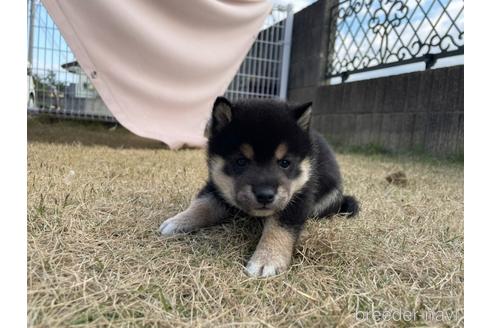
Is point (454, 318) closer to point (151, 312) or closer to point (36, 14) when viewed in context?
point (151, 312)

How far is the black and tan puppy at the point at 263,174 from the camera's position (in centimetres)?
178

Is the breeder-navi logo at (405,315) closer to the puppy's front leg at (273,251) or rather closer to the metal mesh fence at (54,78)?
the puppy's front leg at (273,251)

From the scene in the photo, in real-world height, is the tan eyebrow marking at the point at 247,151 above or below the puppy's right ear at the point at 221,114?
below

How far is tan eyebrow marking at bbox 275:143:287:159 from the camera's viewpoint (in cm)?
188

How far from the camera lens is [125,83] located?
16.4 feet

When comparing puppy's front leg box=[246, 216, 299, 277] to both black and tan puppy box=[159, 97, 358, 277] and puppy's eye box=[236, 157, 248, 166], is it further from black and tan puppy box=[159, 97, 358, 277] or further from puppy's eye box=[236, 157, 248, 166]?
puppy's eye box=[236, 157, 248, 166]

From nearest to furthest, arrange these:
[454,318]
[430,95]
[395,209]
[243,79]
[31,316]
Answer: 1. [31,316]
2. [454,318]
3. [395,209]
4. [430,95]
5. [243,79]

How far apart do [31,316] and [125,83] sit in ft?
13.7

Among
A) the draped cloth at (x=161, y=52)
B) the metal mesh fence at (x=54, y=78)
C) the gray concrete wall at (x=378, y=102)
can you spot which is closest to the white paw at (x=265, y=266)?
the draped cloth at (x=161, y=52)

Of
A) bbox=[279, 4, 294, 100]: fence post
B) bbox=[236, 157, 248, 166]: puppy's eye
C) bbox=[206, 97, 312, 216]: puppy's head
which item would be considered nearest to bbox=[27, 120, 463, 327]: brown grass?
bbox=[206, 97, 312, 216]: puppy's head

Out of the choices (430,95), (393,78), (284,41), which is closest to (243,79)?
(284,41)

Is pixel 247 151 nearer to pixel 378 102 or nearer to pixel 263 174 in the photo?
pixel 263 174

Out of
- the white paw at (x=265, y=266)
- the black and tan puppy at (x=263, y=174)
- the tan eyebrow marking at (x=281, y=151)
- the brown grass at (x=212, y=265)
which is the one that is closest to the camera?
the brown grass at (x=212, y=265)

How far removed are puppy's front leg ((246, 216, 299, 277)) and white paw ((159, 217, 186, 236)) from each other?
45cm
